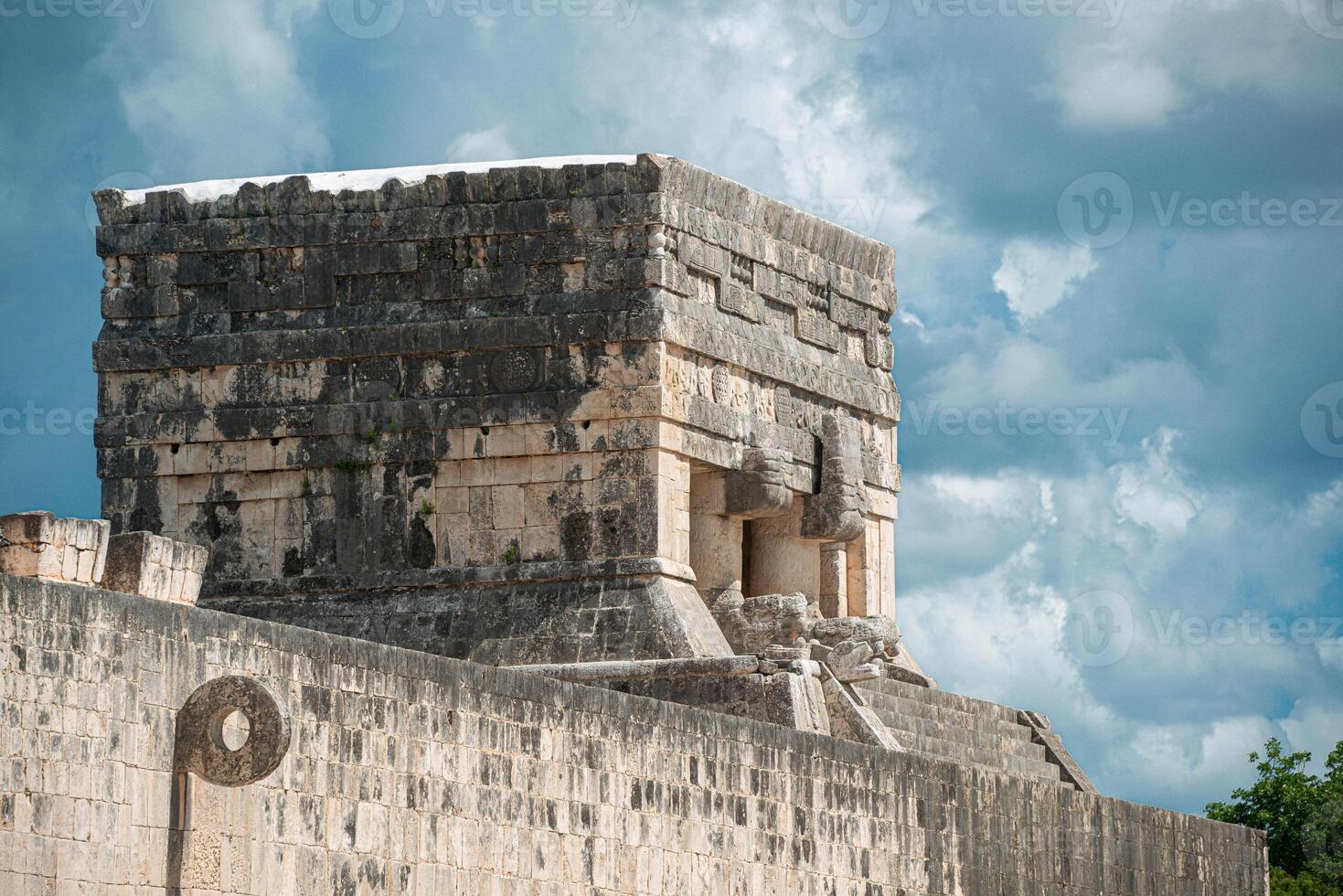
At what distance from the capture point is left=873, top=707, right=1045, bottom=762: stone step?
959 inches

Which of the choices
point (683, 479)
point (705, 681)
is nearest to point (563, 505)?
point (683, 479)

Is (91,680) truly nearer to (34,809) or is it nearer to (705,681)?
(34,809)

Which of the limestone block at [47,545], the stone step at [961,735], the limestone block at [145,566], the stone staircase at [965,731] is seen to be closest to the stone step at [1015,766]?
the stone staircase at [965,731]

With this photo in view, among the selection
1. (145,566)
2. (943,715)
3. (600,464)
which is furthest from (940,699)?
(145,566)

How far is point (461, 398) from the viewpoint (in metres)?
24.4

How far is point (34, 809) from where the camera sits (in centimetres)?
1298

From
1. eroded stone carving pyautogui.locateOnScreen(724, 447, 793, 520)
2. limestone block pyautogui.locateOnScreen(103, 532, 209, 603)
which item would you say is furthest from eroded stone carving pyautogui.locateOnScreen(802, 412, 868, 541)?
limestone block pyautogui.locateOnScreen(103, 532, 209, 603)

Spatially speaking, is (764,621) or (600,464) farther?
(764,621)

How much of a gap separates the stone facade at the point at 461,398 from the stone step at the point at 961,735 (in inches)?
76.0

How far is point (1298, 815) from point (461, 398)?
21654 millimetres

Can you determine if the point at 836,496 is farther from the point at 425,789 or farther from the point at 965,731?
the point at 425,789

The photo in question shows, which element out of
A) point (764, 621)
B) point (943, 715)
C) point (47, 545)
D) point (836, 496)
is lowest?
point (47, 545)

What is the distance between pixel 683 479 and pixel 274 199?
14.9ft

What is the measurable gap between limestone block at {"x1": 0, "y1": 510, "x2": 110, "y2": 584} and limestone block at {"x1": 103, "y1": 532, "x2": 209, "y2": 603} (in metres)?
0.22
